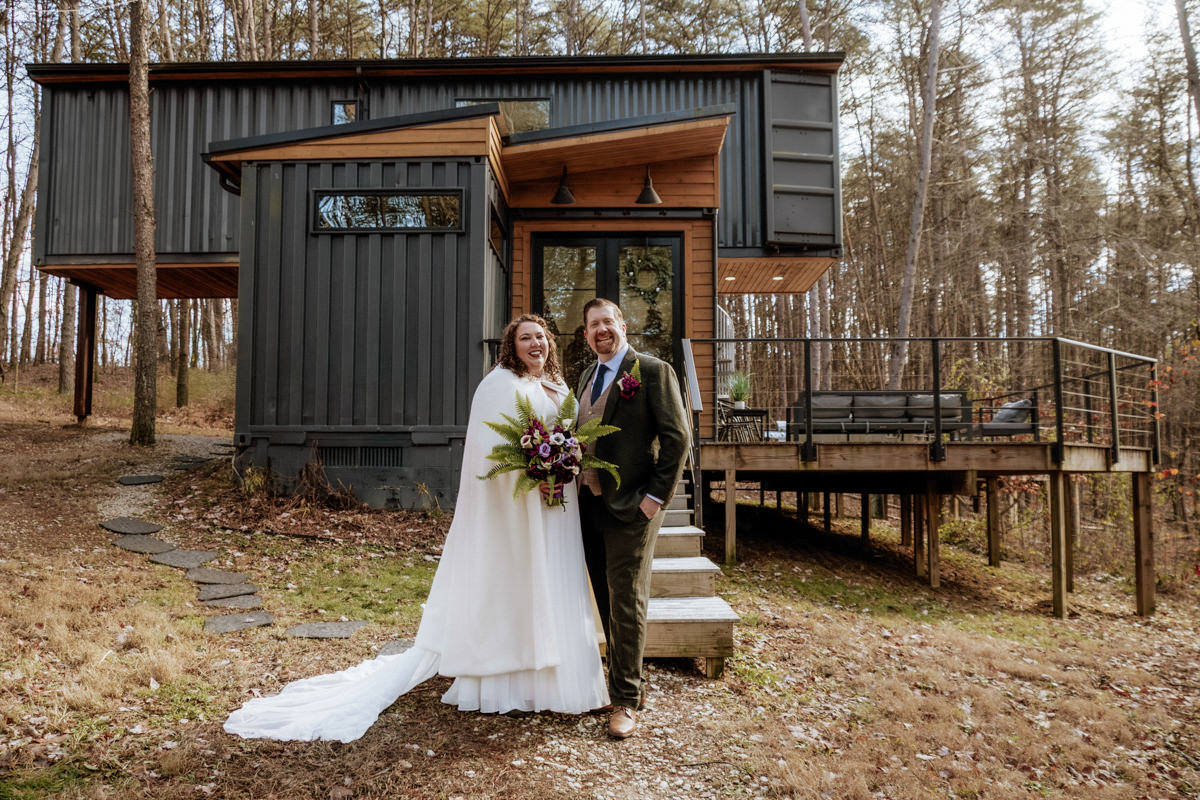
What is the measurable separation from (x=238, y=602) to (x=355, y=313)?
11.7 ft

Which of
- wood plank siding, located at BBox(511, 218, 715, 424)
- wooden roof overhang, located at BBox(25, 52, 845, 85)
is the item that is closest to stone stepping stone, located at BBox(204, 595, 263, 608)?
wood plank siding, located at BBox(511, 218, 715, 424)

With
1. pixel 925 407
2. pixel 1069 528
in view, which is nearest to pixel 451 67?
pixel 925 407

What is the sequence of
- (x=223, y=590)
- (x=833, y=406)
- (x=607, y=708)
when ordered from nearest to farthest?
(x=607, y=708)
(x=223, y=590)
(x=833, y=406)

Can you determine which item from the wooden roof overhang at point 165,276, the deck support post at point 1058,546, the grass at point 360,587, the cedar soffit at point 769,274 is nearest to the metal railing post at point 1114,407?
the deck support post at point 1058,546

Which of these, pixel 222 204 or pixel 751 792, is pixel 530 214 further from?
pixel 751 792

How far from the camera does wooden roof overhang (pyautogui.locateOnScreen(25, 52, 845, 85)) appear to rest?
1045 cm

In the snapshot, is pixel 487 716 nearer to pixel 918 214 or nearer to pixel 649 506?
pixel 649 506

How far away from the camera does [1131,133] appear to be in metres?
16.0

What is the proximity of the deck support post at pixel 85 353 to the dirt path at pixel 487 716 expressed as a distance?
488cm

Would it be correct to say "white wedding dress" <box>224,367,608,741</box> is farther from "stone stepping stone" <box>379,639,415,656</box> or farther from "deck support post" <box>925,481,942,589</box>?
"deck support post" <box>925,481,942,589</box>

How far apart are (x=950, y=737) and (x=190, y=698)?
4.09 m

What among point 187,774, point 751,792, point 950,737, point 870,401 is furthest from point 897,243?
point 187,774

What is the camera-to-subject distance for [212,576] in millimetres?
5449

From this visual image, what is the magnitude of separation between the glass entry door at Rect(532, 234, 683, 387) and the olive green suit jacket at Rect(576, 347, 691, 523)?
5893 millimetres
